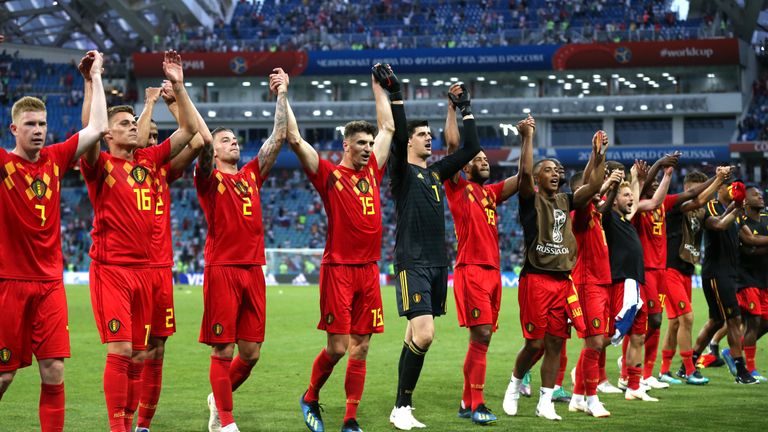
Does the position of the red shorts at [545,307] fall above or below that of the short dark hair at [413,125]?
below

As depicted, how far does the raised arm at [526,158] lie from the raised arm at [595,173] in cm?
62

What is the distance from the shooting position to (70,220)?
5466 cm

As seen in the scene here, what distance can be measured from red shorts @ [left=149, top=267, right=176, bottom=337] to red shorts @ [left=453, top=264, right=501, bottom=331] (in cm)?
283

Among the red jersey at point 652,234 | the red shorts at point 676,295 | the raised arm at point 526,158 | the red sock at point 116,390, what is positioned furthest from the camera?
the red shorts at point 676,295

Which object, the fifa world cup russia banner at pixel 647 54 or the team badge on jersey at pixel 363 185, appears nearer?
the team badge on jersey at pixel 363 185

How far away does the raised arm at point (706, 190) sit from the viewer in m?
12.4

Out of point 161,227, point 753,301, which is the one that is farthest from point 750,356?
point 161,227

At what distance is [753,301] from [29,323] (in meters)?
10.1

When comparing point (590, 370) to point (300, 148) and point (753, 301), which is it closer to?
point (300, 148)

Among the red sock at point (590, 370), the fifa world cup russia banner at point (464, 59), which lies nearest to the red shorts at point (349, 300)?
the red sock at point (590, 370)

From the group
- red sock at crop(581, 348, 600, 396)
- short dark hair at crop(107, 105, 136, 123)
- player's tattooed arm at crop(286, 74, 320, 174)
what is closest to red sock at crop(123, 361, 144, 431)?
short dark hair at crop(107, 105, 136, 123)

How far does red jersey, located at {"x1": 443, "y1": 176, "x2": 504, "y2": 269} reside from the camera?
10.3 meters

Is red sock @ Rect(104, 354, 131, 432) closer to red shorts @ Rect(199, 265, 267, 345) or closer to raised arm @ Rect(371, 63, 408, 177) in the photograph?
red shorts @ Rect(199, 265, 267, 345)

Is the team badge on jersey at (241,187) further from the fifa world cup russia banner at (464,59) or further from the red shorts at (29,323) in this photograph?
the fifa world cup russia banner at (464,59)
